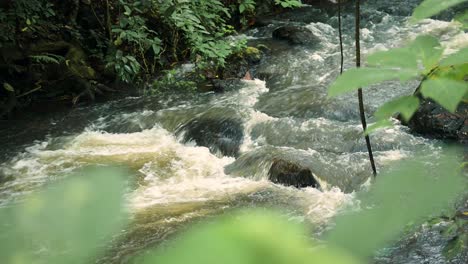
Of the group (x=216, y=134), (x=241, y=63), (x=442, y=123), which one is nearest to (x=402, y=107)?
(x=442, y=123)

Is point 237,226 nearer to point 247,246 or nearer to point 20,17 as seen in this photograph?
point 247,246

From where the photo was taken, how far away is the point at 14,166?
5.17m

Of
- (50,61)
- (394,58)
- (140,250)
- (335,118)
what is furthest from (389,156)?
(50,61)

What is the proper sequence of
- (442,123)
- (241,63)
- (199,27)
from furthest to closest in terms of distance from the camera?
1. (241,63)
2. (199,27)
3. (442,123)

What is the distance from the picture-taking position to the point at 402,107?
859 mm

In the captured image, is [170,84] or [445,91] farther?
[170,84]

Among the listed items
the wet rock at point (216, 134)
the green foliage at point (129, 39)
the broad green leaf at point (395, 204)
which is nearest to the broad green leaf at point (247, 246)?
the broad green leaf at point (395, 204)

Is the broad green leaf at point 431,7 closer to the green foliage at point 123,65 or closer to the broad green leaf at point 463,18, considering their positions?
the broad green leaf at point 463,18

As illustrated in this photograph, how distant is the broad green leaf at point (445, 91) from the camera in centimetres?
71

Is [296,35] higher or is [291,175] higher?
[296,35]

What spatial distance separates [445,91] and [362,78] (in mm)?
128

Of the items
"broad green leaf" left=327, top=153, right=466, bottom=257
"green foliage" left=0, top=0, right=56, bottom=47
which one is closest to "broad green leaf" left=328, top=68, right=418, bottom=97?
"broad green leaf" left=327, top=153, right=466, bottom=257

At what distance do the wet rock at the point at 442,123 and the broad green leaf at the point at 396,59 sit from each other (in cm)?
421

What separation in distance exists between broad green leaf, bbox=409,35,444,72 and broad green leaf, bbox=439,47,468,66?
0.03 meters
